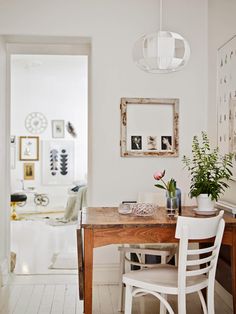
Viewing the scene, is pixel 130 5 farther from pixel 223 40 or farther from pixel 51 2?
pixel 223 40

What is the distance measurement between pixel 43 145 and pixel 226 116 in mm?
6753

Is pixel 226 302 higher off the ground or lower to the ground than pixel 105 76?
lower

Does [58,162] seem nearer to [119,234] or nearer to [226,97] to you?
[226,97]

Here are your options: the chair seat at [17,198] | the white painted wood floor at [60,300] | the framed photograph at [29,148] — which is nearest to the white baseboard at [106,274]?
the white painted wood floor at [60,300]

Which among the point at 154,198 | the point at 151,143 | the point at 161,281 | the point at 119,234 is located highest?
the point at 151,143

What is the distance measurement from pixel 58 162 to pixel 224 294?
6.74m

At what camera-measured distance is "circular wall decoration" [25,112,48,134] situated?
9.70m

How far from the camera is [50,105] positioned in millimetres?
9688

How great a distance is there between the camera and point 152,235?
2.67 metres

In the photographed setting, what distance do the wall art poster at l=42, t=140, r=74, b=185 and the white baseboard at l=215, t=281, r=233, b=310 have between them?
644cm

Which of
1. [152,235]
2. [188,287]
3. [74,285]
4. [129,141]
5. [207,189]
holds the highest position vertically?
[129,141]

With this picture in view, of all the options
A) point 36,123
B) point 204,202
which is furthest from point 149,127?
point 36,123

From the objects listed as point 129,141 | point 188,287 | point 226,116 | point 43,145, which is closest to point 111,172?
point 129,141

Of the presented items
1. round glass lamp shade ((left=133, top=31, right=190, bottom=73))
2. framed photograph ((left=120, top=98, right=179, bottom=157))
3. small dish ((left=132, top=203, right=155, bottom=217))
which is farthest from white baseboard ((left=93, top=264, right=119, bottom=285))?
round glass lamp shade ((left=133, top=31, right=190, bottom=73))
